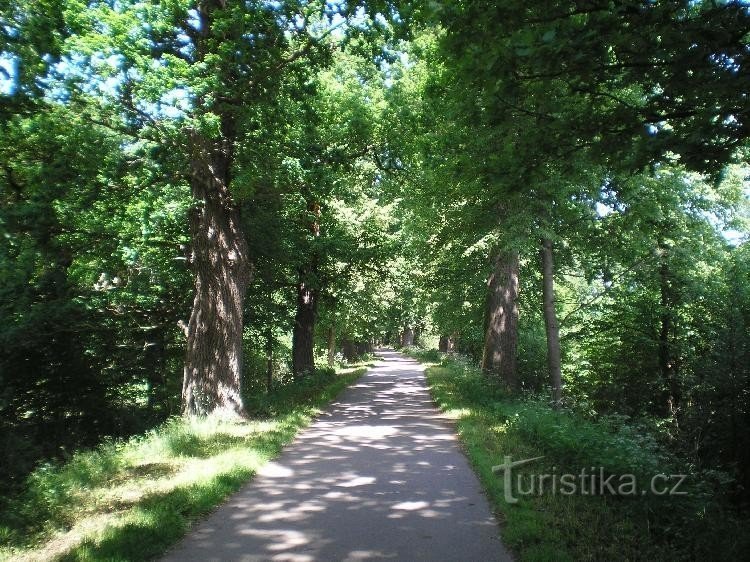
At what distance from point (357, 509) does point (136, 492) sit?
103 inches

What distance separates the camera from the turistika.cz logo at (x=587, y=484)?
5.58 m

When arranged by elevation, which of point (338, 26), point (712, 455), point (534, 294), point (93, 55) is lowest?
point (712, 455)

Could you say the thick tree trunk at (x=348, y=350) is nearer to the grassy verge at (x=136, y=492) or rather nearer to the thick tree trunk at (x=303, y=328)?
the thick tree trunk at (x=303, y=328)

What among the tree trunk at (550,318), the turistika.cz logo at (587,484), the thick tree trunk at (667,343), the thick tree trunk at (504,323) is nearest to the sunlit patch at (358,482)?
the turistika.cz logo at (587,484)

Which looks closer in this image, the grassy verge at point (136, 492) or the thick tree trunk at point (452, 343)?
the grassy verge at point (136, 492)

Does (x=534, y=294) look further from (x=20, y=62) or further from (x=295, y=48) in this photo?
(x=20, y=62)

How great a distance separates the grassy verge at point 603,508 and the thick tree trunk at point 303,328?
12.2m

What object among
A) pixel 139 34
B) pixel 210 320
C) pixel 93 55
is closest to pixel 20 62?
pixel 93 55

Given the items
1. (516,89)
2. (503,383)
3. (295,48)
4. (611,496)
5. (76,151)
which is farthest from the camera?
(503,383)

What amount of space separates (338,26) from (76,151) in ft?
17.5

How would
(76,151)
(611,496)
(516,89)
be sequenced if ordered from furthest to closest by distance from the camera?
(76,151) < (611,496) < (516,89)

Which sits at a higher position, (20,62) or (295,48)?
(295,48)

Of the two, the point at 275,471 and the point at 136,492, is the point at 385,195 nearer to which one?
the point at 275,471

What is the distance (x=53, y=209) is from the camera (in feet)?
35.7
